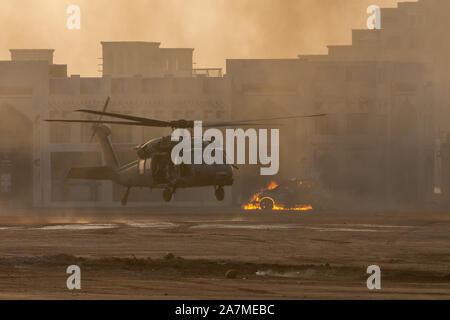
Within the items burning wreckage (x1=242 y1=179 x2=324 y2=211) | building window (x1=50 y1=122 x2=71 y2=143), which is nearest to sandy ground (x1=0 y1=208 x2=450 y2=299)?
burning wreckage (x1=242 y1=179 x2=324 y2=211)

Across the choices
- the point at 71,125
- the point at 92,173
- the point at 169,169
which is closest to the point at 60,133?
the point at 71,125

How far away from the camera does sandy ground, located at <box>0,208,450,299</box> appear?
2117 centimetres

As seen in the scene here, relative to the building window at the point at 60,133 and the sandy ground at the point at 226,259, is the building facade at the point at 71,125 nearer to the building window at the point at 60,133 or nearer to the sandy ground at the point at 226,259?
the building window at the point at 60,133

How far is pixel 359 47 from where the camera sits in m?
114

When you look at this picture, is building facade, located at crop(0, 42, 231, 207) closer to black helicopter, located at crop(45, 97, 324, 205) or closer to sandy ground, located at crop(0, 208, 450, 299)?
sandy ground, located at crop(0, 208, 450, 299)

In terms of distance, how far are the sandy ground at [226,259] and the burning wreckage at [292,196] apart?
46.6 feet

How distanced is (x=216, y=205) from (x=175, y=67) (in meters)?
35.2

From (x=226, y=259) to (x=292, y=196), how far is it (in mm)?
34146

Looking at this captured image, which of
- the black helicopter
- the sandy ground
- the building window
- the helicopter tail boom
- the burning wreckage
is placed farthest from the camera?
the building window

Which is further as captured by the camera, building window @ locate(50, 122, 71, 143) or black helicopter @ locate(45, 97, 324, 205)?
building window @ locate(50, 122, 71, 143)

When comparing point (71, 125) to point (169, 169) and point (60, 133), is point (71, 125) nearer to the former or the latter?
point (60, 133)

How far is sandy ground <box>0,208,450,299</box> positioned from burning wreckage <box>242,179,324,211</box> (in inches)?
559

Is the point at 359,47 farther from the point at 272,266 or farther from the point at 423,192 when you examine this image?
the point at 272,266
